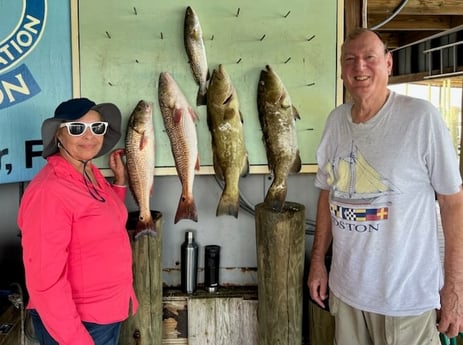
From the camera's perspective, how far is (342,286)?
1.79m

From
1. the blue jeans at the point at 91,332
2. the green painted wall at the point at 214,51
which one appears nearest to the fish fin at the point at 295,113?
the green painted wall at the point at 214,51

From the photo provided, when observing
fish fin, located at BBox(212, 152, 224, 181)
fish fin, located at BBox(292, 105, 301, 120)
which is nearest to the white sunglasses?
fish fin, located at BBox(212, 152, 224, 181)

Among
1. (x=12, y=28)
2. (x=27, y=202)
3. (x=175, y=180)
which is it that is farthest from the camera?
(x=175, y=180)

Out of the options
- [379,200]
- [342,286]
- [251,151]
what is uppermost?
[251,151]

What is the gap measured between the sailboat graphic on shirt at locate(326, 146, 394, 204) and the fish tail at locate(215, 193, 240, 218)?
74cm

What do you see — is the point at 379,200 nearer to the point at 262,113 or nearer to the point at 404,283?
the point at 404,283

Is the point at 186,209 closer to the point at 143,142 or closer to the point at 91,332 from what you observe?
the point at 143,142

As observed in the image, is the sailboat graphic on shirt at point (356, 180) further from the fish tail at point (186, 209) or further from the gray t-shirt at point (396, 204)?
the fish tail at point (186, 209)

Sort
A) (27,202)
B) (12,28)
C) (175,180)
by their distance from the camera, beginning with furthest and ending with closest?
(175,180)
(12,28)
(27,202)

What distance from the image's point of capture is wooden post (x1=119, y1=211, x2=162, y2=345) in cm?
245

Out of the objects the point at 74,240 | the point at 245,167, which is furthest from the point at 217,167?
the point at 74,240

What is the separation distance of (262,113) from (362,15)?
85cm

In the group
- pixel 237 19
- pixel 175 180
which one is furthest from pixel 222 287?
pixel 237 19

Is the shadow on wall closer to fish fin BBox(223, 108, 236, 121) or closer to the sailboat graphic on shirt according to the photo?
fish fin BBox(223, 108, 236, 121)
